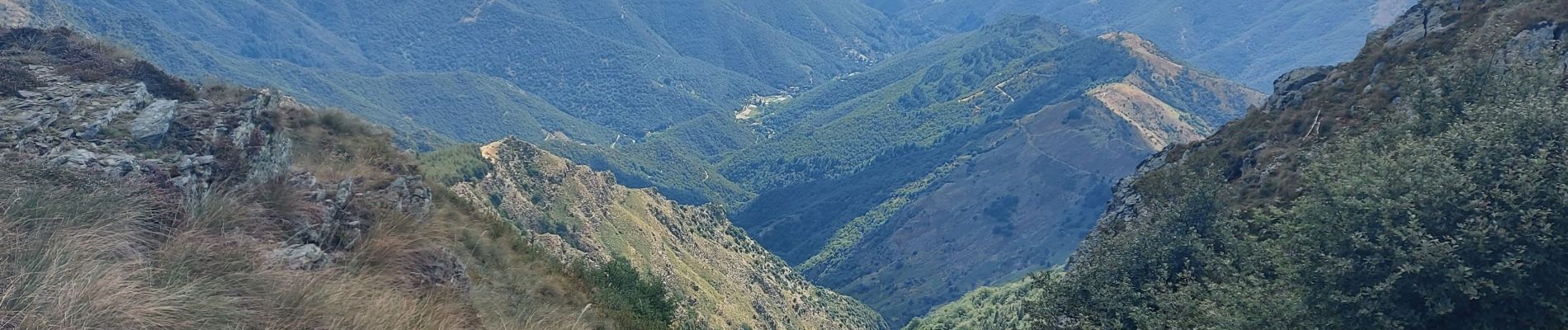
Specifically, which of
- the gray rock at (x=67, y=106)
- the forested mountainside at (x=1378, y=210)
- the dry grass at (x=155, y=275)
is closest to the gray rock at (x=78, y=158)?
the dry grass at (x=155, y=275)

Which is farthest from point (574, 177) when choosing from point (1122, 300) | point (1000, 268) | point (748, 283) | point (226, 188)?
point (1000, 268)

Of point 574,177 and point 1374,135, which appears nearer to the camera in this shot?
point 1374,135

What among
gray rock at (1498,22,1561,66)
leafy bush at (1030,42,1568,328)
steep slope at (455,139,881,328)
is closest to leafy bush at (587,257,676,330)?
leafy bush at (1030,42,1568,328)

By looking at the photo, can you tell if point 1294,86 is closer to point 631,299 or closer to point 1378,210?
point 1378,210

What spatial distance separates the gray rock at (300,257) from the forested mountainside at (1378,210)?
634 inches

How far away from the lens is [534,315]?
Result: 1249cm

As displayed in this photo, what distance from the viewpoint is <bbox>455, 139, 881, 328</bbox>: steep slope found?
218ft

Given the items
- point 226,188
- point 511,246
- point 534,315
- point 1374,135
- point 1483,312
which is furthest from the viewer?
point 1374,135

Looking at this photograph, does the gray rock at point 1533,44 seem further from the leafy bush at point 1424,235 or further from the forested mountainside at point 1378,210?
the leafy bush at point 1424,235

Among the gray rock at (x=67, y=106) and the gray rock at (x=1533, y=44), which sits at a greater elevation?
the gray rock at (x=1533, y=44)

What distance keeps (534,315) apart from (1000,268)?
556 ft

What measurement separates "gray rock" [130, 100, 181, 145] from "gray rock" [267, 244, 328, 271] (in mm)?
4785

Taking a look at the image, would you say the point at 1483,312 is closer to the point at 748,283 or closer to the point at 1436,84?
the point at 1436,84

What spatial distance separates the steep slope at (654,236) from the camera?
218 ft
